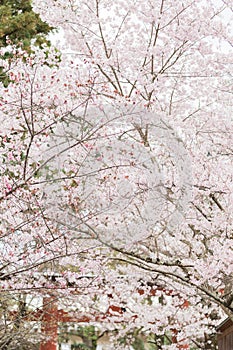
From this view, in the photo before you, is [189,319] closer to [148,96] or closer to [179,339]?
[179,339]

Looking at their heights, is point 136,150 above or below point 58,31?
below

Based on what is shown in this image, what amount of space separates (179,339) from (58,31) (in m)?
5.32

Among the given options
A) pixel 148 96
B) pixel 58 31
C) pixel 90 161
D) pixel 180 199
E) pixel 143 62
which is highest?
pixel 58 31

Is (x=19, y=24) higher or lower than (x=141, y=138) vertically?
higher

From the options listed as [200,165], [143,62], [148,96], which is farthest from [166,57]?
[200,165]

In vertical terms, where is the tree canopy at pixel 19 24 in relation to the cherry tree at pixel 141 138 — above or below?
above

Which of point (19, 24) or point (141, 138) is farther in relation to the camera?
point (19, 24)

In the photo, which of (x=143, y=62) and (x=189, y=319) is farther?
(x=189, y=319)

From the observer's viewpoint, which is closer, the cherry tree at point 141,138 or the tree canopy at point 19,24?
the cherry tree at point 141,138

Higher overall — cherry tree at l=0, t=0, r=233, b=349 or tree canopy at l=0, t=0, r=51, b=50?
tree canopy at l=0, t=0, r=51, b=50

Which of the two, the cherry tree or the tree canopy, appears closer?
the cherry tree

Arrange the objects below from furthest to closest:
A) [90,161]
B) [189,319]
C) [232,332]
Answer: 1. [189,319]
2. [232,332]
3. [90,161]

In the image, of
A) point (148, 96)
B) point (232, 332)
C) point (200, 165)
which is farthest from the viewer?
point (232, 332)

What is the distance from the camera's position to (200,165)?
214 inches
